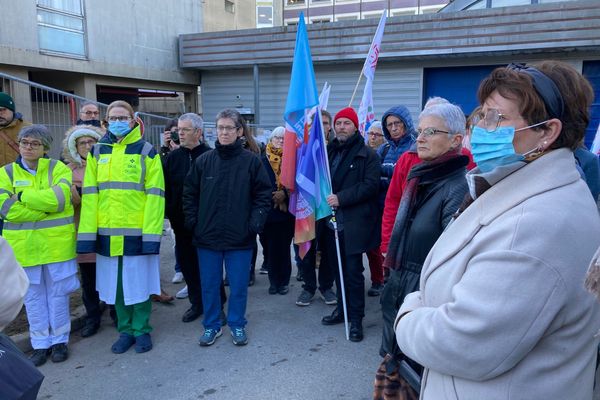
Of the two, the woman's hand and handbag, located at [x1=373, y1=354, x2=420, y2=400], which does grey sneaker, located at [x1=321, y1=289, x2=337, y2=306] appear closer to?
the woman's hand

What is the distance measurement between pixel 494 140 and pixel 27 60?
42.6ft

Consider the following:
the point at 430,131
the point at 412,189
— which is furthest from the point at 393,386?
the point at 430,131

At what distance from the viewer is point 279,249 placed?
18.4ft

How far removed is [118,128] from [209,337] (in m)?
2.09

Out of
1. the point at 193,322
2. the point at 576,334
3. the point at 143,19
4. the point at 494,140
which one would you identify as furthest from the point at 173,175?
the point at 143,19

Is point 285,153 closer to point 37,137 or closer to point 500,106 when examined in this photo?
point 37,137

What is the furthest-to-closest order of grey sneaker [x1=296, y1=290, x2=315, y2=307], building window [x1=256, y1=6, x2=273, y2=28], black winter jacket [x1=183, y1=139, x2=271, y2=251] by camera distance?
building window [x1=256, y1=6, x2=273, y2=28]
grey sneaker [x1=296, y1=290, x2=315, y2=307]
black winter jacket [x1=183, y1=139, x2=271, y2=251]

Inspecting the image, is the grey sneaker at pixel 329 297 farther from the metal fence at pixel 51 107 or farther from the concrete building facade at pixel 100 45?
the concrete building facade at pixel 100 45

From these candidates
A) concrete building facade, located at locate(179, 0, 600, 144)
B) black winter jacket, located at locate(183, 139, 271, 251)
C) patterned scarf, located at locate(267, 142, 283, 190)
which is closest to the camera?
black winter jacket, located at locate(183, 139, 271, 251)

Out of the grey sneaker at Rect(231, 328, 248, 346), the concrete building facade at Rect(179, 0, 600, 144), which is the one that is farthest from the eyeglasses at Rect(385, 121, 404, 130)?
the concrete building facade at Rect(179, 0, 600, 144)

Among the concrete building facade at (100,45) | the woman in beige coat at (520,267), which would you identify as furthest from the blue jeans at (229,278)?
the concrete building facade at (100,45)

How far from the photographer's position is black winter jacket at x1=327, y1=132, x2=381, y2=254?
14.2 feet

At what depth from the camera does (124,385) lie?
3.57m

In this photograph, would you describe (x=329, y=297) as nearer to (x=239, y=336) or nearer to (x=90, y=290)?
(x=239, y=336)
